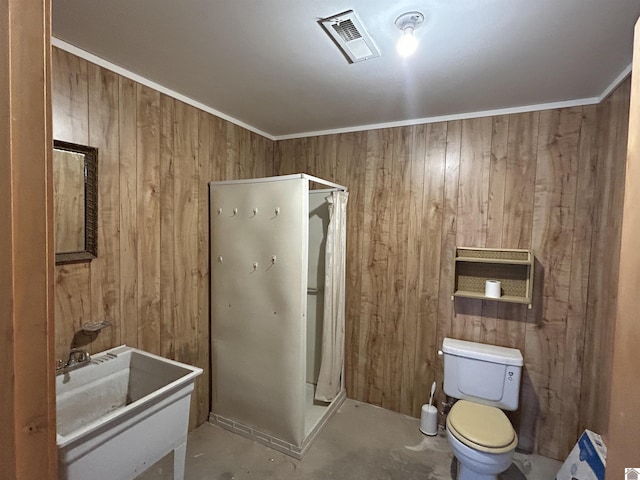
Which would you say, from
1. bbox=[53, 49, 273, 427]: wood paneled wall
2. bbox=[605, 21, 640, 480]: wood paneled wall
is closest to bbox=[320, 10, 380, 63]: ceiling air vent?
bbox=[605, 21, 640, 480]: wood paneled wall

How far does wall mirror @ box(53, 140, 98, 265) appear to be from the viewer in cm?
153

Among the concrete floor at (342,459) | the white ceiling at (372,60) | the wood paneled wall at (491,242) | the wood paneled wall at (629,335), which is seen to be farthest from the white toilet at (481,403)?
the white ceiling at (372,60)

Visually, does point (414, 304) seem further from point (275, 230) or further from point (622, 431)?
point (622, 431)

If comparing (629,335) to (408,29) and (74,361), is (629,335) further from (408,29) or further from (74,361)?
(74,361)

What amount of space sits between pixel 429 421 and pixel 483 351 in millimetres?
696

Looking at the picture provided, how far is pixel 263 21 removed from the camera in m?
1.33

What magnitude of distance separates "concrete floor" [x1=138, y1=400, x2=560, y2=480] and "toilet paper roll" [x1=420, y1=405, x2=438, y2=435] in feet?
0.14

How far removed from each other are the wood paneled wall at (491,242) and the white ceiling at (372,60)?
27cm

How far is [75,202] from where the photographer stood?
1607 mm

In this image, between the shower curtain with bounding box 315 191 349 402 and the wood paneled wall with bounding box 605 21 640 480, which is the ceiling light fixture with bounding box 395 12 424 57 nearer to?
the wood paneled wall with bounding box 605 21 640 480

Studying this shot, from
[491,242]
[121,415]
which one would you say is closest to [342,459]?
[121,415]

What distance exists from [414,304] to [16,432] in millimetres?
2374

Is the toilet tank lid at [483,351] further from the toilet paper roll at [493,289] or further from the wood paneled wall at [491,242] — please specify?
the toilet paper roll at [493,289]

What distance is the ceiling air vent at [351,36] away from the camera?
131cm
